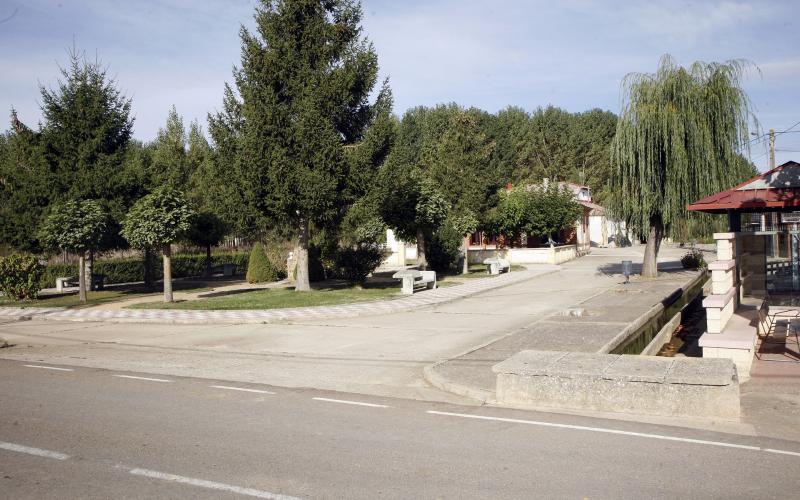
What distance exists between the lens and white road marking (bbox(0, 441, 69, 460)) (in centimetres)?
649

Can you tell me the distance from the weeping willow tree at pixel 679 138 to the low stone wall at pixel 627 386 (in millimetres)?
18041

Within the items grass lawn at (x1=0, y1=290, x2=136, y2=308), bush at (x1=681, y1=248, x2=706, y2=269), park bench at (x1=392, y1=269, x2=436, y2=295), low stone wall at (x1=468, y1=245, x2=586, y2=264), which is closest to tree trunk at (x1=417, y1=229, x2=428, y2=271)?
park bench at (x1=392, y1=269, x2=436, y2=295)

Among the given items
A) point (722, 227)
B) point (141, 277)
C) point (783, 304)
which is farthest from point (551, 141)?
point (783, 304)

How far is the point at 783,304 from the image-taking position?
14344mm

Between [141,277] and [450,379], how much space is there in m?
30.9

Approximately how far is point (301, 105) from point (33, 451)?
61.3ft

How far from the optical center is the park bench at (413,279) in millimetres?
24766

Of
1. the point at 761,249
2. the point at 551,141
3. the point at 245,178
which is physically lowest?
the point at 761,249

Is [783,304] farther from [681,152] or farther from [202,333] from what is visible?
[202,333]

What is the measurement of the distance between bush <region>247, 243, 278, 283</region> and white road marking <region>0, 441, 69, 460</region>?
25958 mm

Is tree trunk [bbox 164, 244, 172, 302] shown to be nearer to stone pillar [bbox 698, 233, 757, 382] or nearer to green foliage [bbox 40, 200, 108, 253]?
green foliage [bbox 40, 200, 108, 253]

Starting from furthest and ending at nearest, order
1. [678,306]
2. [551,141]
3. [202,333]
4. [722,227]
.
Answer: [551,141] < [722,227] < [678,306] < [202,333]

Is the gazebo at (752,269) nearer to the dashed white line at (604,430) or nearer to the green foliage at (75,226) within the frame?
the dashed white line at (604,430)

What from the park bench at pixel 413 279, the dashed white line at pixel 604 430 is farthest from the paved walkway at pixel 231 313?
the dashed white line at pixel 604 430
